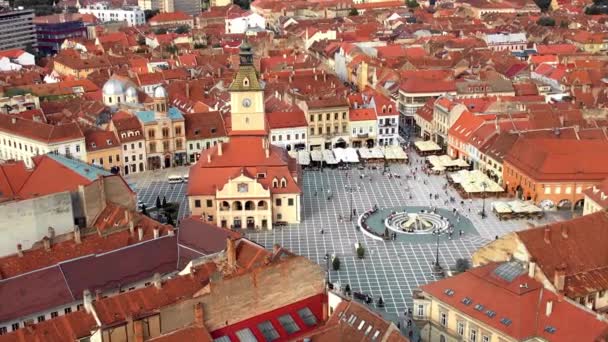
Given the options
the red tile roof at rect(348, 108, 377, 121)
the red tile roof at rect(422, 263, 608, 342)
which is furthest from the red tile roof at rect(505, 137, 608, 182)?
the red tile roof at rect(422, 263, 608, 342)

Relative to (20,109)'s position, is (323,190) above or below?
below

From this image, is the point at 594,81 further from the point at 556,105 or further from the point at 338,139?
the point at 338,139

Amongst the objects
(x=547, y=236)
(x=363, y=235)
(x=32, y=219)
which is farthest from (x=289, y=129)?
(x=547, y=236)

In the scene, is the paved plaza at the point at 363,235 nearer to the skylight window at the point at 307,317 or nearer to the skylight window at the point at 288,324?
the skylight window at the point at 307,317

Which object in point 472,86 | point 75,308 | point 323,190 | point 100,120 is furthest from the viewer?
point 472,86

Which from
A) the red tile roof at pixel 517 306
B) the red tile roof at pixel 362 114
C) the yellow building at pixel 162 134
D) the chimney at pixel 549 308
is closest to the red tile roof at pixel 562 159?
the red tile roof at pixel 362 114

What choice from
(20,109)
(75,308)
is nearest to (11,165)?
(75,308)
